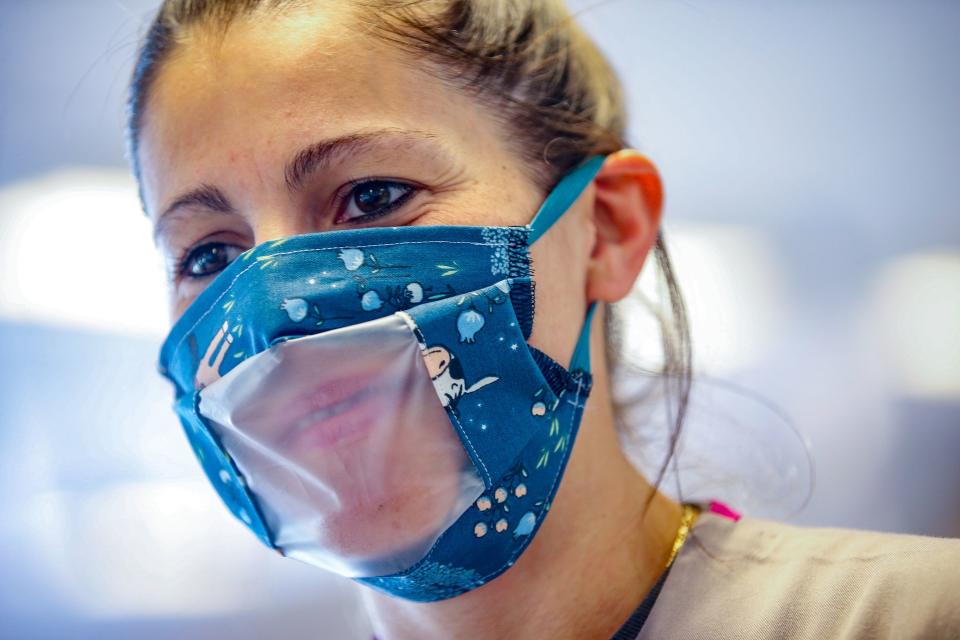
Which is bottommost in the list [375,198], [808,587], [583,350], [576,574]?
[576,574]

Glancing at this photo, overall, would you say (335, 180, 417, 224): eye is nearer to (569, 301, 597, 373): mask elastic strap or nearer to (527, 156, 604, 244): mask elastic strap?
(527, 156, 604, 244): mask elastic strap

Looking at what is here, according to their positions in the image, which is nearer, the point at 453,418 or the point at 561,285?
the point at 453,418

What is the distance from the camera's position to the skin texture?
43.4 inches

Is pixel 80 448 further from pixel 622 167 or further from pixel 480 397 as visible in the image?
pixel 622 167

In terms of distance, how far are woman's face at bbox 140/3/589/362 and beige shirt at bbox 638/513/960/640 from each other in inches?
15.4

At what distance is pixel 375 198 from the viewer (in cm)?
113

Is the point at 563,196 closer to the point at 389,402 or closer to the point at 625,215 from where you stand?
the point at 625,215

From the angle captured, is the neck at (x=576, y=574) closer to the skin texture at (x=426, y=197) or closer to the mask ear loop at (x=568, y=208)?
the skin texture at (x=426, y=197)

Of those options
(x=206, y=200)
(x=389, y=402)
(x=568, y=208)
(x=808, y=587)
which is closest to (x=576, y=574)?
(x=808, y=587)

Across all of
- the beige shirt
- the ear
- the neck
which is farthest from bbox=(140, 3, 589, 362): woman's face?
the beige shirt

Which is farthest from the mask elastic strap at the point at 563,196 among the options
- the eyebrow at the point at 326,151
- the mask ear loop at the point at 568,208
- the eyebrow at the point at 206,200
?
the eyebrow at the point at 206,200

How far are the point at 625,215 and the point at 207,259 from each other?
0.68 m

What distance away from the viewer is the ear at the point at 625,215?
1.29 meters

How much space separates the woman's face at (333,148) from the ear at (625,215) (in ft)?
0.33
